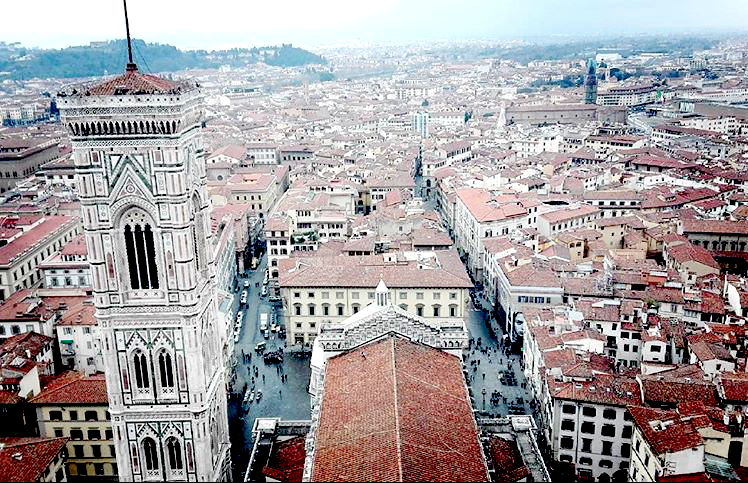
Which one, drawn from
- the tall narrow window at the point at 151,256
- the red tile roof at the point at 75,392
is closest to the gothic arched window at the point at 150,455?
the tall narrow window at the point at 151,256

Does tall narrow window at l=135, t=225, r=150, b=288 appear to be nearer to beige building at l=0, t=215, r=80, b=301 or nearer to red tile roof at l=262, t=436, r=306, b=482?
red tile roof at l=262, t=436, r=306, b=482

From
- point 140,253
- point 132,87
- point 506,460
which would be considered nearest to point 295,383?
point 506,460

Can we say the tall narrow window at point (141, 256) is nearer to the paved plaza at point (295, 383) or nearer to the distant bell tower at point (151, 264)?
the distant bell tower at point (151, 264)

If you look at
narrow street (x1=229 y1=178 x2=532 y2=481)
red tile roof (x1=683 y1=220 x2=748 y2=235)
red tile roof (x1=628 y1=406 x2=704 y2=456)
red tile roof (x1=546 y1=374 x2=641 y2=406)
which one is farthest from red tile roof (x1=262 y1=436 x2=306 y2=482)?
red tile roof (x1=683 y1=220 x2=748 y2=235)

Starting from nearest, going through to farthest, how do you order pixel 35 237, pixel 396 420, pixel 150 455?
pixel 396 420, pixel 150 455, pixel 35 237

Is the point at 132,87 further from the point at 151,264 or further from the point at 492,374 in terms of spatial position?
the point at 492,374

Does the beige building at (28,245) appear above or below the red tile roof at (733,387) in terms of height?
above
